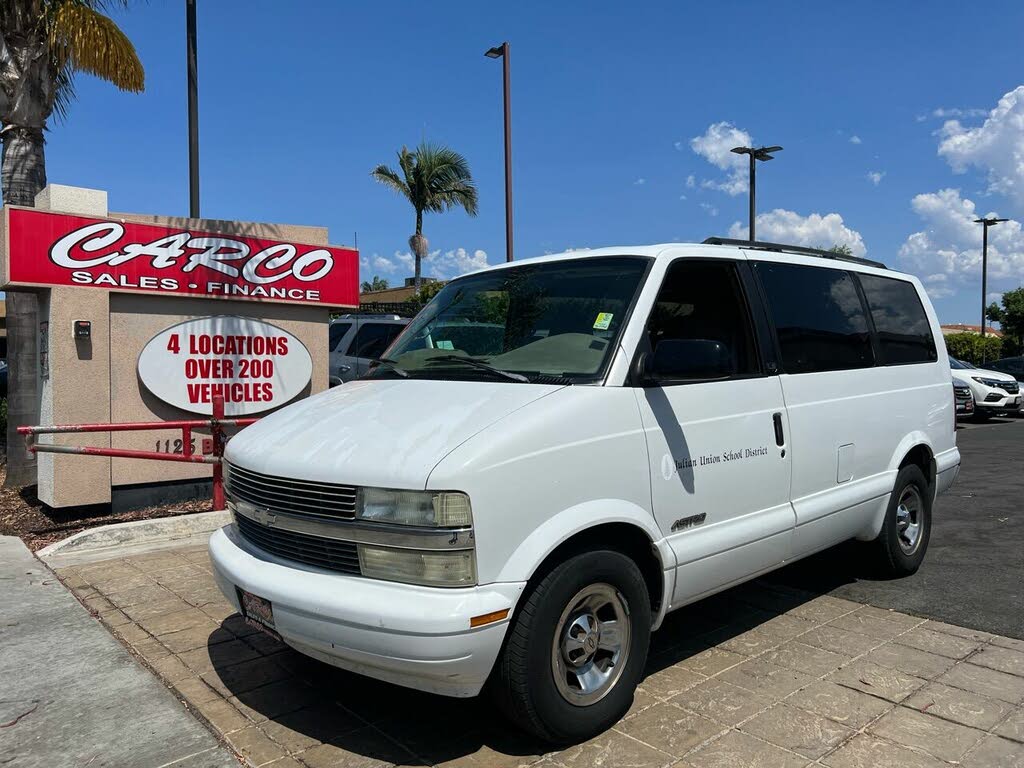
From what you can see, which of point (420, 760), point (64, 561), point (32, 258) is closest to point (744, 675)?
point (420, 760)

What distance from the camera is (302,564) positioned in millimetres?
3322

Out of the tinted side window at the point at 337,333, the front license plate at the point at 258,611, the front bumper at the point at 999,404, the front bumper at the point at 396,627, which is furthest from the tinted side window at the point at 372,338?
the front bumper at the point at 999,404

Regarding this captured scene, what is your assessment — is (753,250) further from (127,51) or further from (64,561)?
(127,51)

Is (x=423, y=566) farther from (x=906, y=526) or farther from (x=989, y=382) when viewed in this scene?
(x=989, y=382)

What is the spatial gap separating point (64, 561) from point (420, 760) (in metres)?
4.41

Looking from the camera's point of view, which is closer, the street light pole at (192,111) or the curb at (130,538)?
the curb at (130,538)

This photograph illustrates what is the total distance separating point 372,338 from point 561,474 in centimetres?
934

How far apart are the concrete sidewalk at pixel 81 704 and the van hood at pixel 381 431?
123 centimetres

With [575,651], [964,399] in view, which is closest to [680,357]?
[575,651]

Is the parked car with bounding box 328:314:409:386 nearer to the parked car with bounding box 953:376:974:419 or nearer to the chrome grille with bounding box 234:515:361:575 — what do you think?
the chrome grille with bounding box 234:515:361:575

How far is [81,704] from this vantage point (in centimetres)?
386

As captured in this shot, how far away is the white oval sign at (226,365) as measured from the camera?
26.2ft

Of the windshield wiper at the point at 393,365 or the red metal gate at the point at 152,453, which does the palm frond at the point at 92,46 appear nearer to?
the red metal gate at the point at 152,453

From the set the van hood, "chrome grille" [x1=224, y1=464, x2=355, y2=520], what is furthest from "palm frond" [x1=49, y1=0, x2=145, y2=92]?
"chrome grille" [x1=224, y1=464, x2=355, y2=520]
